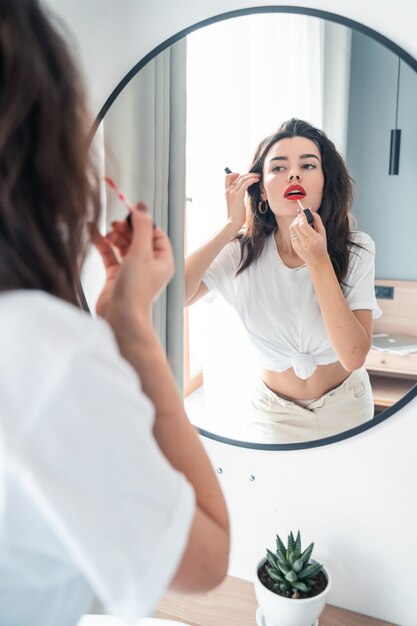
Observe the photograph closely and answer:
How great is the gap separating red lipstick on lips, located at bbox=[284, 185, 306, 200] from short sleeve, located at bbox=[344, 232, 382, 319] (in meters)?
0.11

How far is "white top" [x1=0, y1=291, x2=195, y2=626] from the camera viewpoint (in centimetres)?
36

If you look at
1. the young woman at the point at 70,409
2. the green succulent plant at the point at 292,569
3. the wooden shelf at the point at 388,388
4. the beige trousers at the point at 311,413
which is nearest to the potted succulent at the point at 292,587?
the green succulent plant at the point at 292,569

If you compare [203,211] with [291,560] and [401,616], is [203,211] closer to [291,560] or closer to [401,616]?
[291,560]

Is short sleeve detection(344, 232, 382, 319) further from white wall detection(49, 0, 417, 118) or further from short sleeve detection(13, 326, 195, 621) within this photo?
short sleeve detection(13, 326, 195, 621)

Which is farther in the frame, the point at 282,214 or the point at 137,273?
the point at 282,214

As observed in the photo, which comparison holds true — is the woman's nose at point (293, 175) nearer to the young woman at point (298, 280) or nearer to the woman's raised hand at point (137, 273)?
the young woman at point (298, 280)

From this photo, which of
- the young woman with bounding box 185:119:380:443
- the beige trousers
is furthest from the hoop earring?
the beige trousers

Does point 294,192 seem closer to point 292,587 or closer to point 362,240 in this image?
point 362,240

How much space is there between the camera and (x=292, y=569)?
959 mm

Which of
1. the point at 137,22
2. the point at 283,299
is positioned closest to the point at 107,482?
the point at 283,299

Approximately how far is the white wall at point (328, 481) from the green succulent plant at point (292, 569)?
8 centimetres

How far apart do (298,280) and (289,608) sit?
0.54 meters

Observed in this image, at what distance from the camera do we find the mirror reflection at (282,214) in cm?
90

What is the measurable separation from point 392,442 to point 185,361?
40 cm
